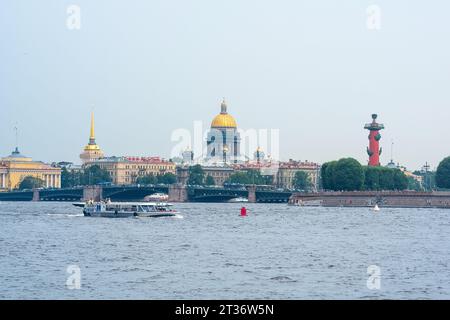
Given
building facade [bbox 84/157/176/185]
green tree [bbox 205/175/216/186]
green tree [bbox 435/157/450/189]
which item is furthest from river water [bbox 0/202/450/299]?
building facade [bbox 84/157/176/185]

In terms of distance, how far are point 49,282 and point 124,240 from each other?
15425mm

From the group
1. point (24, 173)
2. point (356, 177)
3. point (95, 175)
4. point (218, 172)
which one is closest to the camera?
point (356, 177)

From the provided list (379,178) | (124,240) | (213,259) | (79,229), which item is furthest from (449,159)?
(213,259)

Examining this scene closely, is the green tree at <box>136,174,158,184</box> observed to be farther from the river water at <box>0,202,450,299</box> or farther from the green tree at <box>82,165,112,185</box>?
the river water at <box>0,202,450,299</box>

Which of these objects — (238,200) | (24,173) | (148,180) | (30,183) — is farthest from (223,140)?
(238,200)

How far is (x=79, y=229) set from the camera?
1935 inches

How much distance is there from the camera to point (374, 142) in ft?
375

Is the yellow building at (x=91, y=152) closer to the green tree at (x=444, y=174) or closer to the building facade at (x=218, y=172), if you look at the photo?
the building facade at (x=218, y=172)

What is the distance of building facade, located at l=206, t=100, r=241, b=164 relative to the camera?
571ft

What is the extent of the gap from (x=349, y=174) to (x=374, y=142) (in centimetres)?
1427

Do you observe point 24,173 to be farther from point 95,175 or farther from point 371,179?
point 371,179
